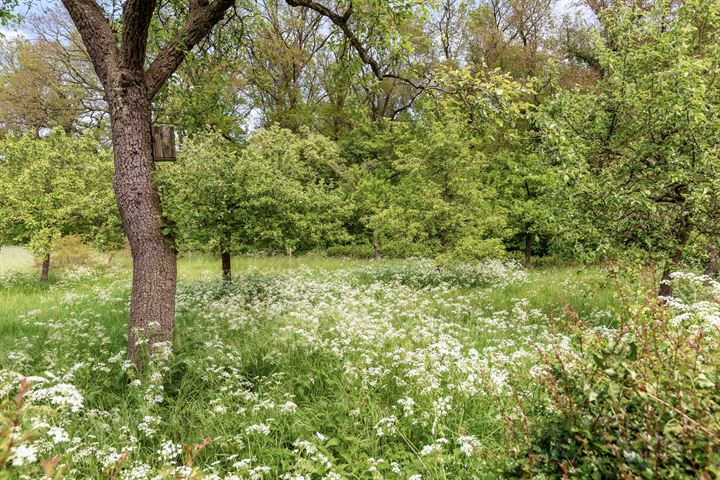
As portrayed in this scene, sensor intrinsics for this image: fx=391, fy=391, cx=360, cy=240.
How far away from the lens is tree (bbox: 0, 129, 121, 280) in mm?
13148

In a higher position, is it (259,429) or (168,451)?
(168,451)

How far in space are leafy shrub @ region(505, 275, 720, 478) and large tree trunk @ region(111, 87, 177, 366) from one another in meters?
5.06

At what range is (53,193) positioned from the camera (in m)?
14.0

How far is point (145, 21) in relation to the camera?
210 inches

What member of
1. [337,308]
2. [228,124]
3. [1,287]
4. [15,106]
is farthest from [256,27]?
[15,106]

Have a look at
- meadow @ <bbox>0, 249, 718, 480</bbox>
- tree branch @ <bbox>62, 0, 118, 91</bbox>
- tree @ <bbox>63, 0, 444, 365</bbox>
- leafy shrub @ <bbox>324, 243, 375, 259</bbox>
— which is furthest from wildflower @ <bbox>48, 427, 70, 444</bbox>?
leafy shrub @ <bbox>324, 243, 375, 259</bbox>

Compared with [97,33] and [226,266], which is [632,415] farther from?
[226,266]

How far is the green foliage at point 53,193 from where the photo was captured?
43.1 ft

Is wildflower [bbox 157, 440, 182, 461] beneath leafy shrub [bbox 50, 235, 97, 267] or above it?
beneath

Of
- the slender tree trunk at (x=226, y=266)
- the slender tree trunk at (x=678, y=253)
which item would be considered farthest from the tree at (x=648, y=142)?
the slender tree trunk at (x=226, y=266)

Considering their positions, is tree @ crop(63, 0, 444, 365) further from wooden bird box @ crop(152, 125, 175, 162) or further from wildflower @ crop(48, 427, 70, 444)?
wildflower @ crop(48, 427, 70, 444)

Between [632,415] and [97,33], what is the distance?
7092mm

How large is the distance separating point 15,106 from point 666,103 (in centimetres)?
3296

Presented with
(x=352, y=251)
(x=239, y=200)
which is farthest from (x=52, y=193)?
(x=352, y=251)
